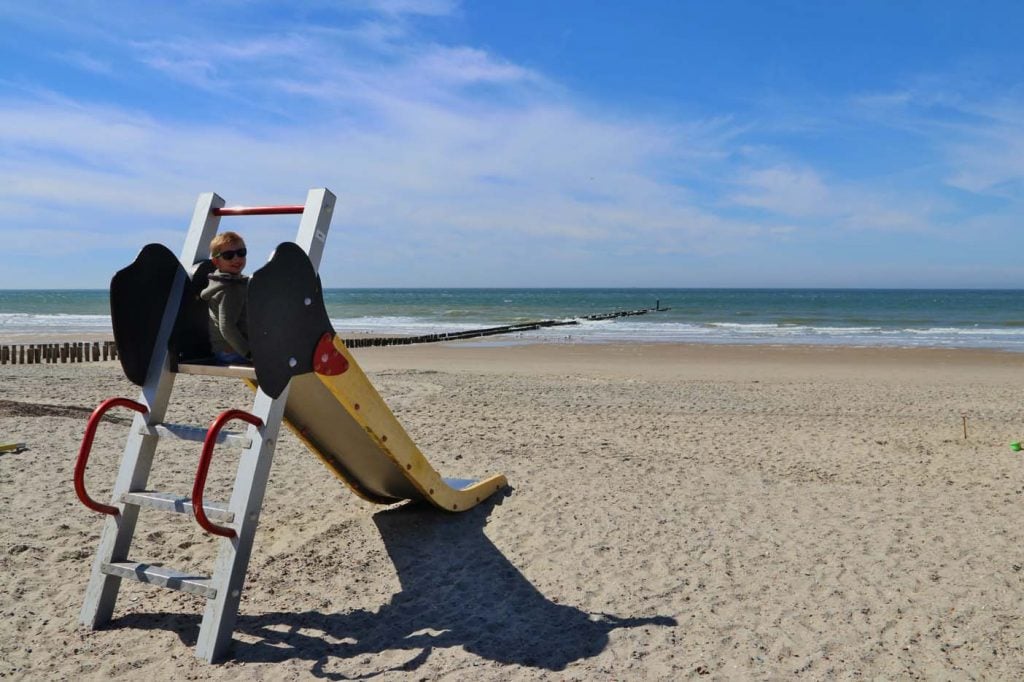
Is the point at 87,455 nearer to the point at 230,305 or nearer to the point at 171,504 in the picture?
the point at 171,504

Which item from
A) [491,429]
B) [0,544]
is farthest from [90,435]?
[491,429]

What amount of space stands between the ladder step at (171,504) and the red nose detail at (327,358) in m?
0.86

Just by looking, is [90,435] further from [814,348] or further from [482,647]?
[814,348]

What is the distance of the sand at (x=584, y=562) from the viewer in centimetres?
423

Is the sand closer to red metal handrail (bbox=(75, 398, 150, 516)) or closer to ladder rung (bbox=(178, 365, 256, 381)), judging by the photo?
red metal handrail (bbox=(75, 398, 150, 516))

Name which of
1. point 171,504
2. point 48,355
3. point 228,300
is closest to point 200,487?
point 171,504

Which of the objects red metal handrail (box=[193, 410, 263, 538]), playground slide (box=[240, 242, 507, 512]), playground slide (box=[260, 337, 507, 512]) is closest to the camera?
red metal handrail (box=[193, 410, 263, 538])

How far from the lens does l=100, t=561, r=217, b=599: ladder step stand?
13.6ft

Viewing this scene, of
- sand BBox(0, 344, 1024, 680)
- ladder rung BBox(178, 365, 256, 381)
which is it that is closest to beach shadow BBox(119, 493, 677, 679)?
sand BBox(0, 344, 1024, 680)

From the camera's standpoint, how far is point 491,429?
1025 centimetres

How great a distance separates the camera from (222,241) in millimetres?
4547

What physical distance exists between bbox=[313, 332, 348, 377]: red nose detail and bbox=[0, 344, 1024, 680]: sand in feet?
4.85

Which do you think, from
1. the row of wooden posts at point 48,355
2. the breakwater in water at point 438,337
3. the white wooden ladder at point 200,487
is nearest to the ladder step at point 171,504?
the white wooden ladder at point 200,487

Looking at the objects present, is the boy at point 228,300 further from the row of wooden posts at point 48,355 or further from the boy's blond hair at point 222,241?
the row of wooden posts at point 48,355
